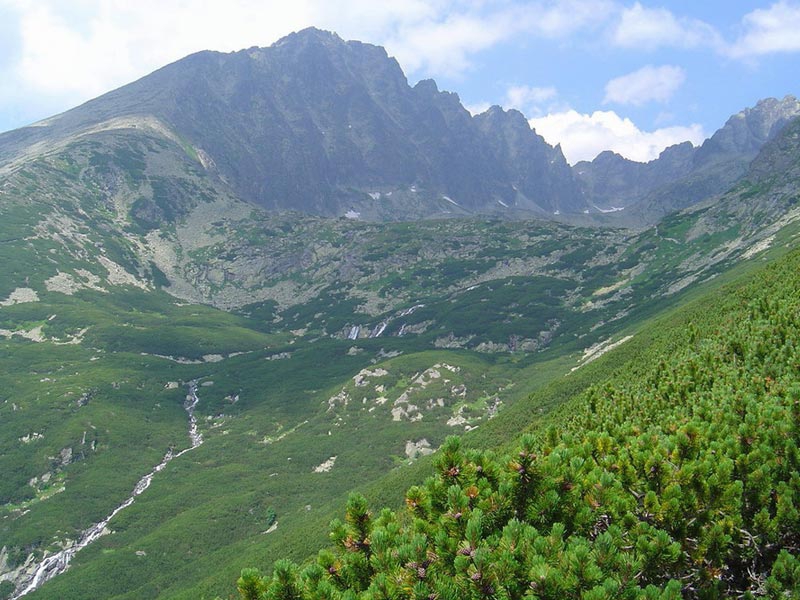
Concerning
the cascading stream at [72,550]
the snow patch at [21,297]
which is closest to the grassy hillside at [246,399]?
the snow patch at [21,297]

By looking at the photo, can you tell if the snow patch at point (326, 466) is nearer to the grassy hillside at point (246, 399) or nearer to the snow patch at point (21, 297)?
the grassy hillside at point (246, 399)

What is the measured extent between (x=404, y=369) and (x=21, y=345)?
103 metres

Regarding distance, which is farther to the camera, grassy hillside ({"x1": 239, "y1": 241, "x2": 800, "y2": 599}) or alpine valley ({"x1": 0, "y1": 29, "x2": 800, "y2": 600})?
alpine valley ({"x1": 0, "y1": 29, "x2": 800, "y2": 600})

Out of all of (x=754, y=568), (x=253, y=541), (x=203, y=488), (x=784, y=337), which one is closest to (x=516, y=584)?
(x=754, y=568)

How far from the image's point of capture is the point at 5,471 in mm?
92875

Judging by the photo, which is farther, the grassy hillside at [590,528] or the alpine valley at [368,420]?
the alpine valley at [368,420]

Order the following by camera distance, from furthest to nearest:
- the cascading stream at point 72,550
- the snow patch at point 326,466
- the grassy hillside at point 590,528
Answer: the snow patch at point 326,466 < the cascading stream at point 72,550 < the grassy hillside at point 590,528

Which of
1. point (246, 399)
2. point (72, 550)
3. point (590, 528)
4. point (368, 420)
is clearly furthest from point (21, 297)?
point (590, 528)

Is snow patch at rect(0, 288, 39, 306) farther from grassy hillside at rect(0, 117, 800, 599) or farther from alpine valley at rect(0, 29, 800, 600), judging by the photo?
alpine valley at rect(0, 29, 800, 600)

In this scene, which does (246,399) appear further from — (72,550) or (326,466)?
(72,550)

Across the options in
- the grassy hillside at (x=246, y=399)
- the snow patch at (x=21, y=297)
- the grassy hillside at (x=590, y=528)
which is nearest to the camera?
the grassy hillside at (x=590, y=528)

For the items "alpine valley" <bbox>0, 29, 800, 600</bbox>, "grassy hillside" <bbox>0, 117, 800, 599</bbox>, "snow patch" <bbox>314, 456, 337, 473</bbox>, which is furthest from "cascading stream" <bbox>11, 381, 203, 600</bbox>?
"snow patch" <bbox>314, 456, 337, 473</bbox>

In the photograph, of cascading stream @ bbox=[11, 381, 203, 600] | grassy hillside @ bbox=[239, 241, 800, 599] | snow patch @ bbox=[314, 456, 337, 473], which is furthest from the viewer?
snow patch @ bbox=[314, 456, 337, 473]

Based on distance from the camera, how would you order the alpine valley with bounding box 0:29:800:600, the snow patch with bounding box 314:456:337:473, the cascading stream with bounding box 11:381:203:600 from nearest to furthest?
the alpine valley with bounding box 0:29:800:600 → the cascading stream with bounding box 11:381:203:600 → the snow patch with bounding box 314:456:337:473
